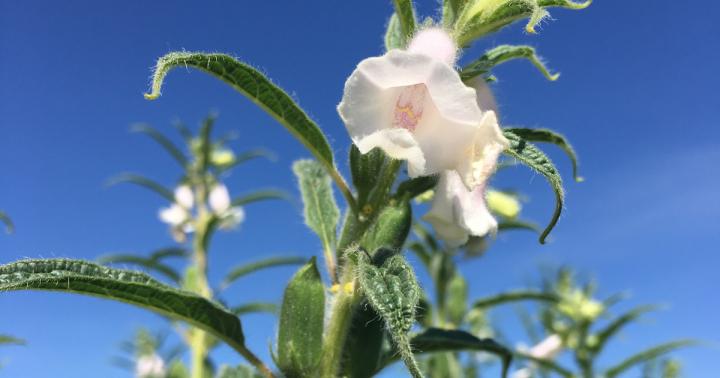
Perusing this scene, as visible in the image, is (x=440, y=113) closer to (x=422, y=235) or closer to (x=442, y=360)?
(x=442, y=360)

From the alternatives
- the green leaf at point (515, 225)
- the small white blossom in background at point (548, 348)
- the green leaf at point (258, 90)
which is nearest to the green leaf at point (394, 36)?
the green leaf at point (258, 90)

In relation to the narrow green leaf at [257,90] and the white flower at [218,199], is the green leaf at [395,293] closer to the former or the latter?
the narrow green leaf at [257,90]

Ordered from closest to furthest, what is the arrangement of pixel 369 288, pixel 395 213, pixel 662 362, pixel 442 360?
pixel 369 288 → pixel 395 213 → pixel 442 360 → pixel 662 362

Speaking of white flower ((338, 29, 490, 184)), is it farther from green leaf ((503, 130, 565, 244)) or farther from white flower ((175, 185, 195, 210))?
white flower ((175, 185, 195, 210))

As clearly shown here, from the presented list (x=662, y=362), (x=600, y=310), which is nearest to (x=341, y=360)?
(x=662, y=362)

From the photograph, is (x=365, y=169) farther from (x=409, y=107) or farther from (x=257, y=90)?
(x=257, y=90)

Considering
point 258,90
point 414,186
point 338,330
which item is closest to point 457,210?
point 414,186
